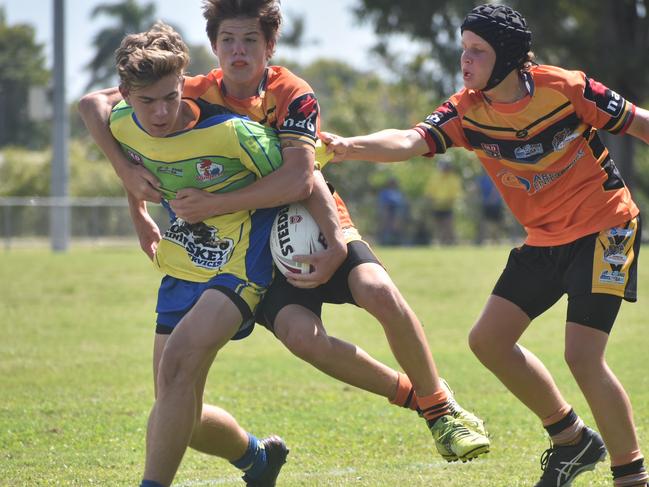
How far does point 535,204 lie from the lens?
536 cm

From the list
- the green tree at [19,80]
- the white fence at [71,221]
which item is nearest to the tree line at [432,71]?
the white fence at [71,221]

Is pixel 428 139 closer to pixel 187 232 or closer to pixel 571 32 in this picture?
pixel 187 232

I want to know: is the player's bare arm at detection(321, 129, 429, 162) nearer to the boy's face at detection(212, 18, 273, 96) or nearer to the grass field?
the boy's face at detection(212, 18, 273, 96)

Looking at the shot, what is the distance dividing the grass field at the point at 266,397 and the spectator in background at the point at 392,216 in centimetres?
1125

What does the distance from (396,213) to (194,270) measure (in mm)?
21863

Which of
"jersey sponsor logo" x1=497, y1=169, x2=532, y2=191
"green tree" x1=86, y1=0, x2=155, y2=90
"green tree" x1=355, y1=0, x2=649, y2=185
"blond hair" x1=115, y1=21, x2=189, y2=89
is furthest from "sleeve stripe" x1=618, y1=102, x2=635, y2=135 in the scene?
"green tree" x1=86, y1=0, x2=155, y2=90

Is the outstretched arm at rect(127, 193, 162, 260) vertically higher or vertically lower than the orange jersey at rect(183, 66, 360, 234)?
lower

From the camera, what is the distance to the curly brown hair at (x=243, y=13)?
495cm

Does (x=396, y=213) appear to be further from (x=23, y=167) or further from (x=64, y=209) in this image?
(x=23, y=167)

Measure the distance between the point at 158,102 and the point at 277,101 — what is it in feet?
2.04

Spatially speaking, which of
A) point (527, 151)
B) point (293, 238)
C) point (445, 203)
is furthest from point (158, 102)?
point (445, 203)

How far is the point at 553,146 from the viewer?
5.20 meters

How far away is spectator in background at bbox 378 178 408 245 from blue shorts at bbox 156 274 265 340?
21695mm

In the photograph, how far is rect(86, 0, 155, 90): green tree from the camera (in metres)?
72.4
